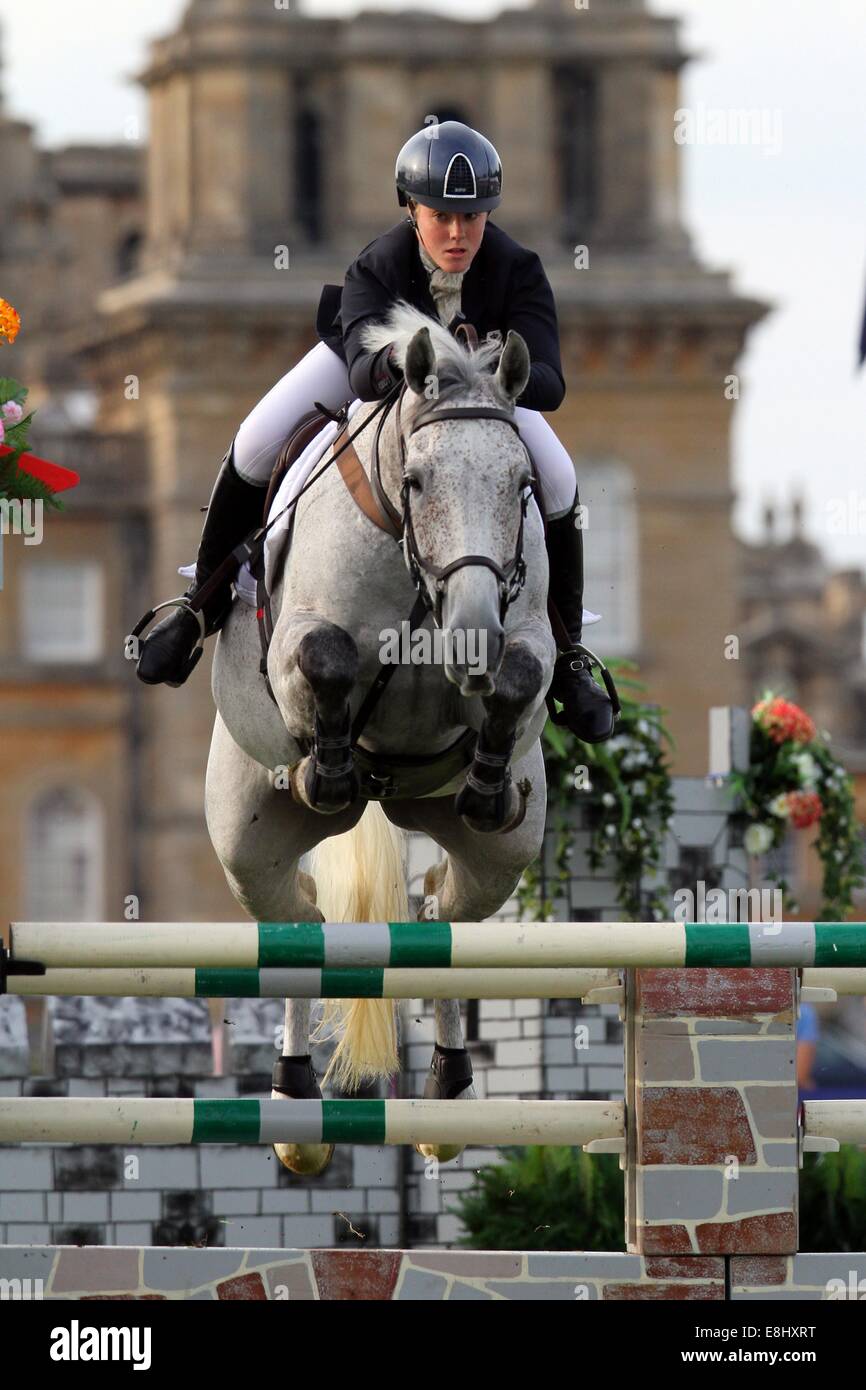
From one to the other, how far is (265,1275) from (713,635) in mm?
42388

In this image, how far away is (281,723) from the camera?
976 cm

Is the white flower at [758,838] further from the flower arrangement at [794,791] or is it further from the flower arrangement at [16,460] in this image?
the flower arrangement at [16,460]

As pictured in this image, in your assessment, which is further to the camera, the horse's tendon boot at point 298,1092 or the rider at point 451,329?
the horse's tendon boot at point 298,1092

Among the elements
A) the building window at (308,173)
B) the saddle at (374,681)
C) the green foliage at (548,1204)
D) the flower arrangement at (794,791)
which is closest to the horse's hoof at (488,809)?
the saddle at (374,681)

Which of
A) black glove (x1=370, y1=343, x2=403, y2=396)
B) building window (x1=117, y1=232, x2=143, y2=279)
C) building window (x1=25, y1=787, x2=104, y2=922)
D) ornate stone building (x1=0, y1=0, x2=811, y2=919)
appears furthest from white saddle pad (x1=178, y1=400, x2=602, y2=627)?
building window (x1=117, y1=232, x2=143, y2=279)

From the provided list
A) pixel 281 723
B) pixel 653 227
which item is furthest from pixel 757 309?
pixel 281 723

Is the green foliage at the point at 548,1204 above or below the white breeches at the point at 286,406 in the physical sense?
below

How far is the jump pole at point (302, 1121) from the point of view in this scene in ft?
28.7

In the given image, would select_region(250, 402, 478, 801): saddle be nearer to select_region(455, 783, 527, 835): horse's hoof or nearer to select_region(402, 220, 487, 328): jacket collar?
select_region(455, 783, 527, 835): horse's hoof

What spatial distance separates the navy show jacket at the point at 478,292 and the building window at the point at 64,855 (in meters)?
41.9

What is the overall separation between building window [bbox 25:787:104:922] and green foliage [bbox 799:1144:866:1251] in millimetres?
38163

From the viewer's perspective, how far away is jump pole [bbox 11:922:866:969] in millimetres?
8469

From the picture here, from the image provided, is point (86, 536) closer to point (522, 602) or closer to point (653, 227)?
point (653, 227)
